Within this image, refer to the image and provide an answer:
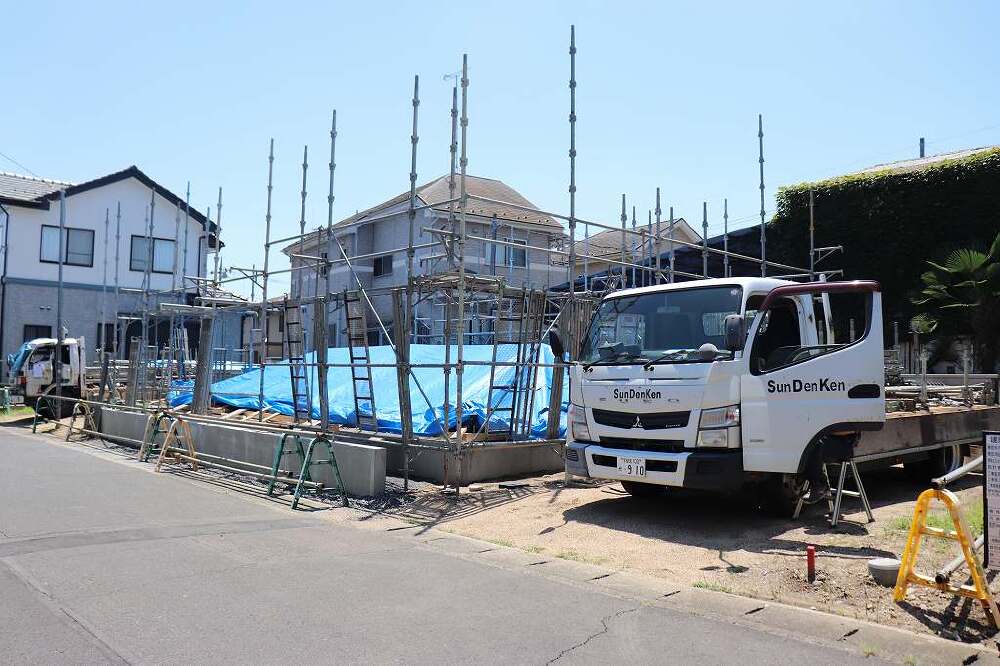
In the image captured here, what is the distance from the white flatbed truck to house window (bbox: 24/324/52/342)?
28509 millimetres

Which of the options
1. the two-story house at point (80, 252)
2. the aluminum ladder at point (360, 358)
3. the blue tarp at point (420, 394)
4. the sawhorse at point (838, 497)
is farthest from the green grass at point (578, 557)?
the two-story house at point (80, 252)

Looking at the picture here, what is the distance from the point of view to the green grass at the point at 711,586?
624 cm

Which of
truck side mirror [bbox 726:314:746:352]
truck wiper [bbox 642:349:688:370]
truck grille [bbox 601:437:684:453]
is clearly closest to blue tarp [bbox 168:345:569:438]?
truck grille [bbox 601:437:684:453]

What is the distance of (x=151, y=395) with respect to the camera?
21.0 metres

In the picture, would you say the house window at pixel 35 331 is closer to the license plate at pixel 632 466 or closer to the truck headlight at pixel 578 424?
the truck headlight at pixel 578 424

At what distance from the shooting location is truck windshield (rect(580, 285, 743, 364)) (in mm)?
8375

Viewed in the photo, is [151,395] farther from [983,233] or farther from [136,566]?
[983,233]

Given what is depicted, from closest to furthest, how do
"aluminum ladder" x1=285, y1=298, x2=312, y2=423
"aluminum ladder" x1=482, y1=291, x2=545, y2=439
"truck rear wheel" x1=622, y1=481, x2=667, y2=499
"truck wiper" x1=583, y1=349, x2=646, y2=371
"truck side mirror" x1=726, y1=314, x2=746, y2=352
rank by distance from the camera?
"truck side mirror" x1=726, y1=314, x2=746, y2=352 < "truck wiper" x1=583, y1=349, x2=646, y2=371 < "truck rear wheel" x1=622, y1=481, x2=667, y2=499 < "aluminum ladder" x1=482, y1=291, x2=545, y2=439 < "aluminum ladder" x1=285, y1=298, x2=312, y2=423

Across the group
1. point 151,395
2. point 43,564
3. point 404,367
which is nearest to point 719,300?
point 404,367

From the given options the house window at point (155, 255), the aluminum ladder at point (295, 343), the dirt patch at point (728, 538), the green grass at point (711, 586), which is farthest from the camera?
the house window at point (155, 255)

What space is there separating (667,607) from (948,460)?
7.31 metres

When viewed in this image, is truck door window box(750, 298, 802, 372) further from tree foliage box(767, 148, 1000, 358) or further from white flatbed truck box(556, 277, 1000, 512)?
tree foliage box(767, 148, 1000, 358)

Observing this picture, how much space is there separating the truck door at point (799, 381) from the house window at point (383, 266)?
76.8ft

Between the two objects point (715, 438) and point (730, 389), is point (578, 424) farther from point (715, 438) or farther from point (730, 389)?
point (730, 389)
